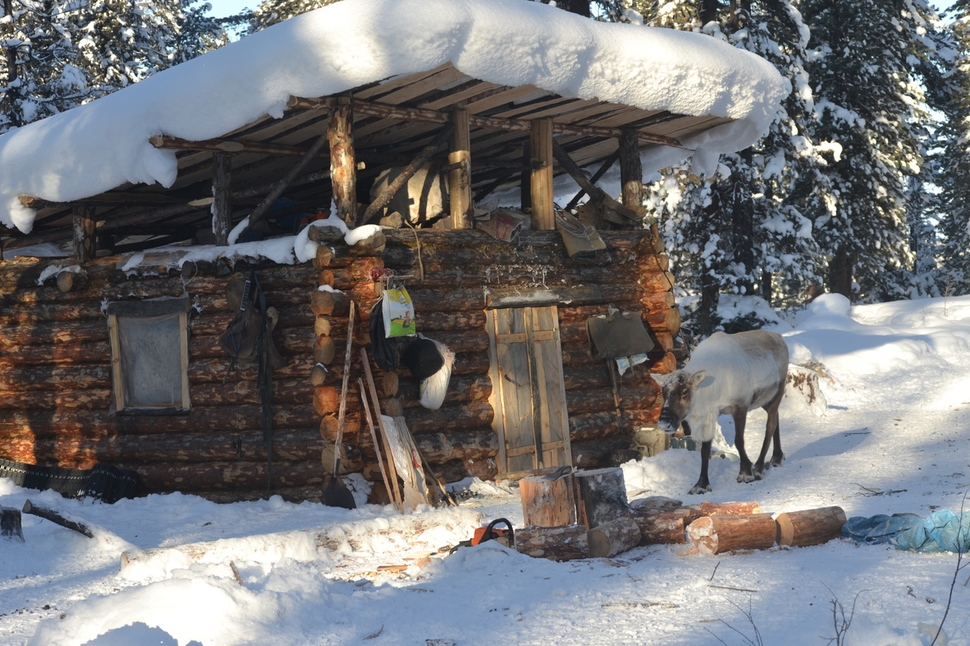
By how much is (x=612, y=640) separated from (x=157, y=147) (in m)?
7.46

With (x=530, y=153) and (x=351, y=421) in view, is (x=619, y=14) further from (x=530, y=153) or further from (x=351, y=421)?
(x=351, y=421)

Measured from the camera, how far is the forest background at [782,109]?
19.5 metres

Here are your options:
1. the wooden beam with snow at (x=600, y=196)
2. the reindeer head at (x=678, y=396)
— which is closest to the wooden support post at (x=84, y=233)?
the wooden beam with snow at (x=600, y=196)

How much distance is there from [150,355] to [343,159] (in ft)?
11.4

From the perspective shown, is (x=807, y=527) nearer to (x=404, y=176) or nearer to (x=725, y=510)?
(x=725, y=510)

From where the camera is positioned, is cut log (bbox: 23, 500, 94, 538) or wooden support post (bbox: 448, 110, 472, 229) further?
wooden support post (bbox: 448, 110, 472, 229)

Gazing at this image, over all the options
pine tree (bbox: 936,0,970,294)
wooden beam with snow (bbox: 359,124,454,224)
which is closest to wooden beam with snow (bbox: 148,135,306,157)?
wooden beam with snow (bbox: 359,124,454,224)

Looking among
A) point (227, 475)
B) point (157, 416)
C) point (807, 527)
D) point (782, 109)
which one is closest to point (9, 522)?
point (227, 475)

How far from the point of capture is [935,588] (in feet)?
18.4

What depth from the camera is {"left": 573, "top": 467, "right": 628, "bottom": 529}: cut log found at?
7938 mm

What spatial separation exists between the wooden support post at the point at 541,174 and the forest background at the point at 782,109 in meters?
6.39

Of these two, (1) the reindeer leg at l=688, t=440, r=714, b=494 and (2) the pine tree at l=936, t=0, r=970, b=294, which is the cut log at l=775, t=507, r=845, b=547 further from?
(2) the pine tree at l=936, t=0, r=970, b=294

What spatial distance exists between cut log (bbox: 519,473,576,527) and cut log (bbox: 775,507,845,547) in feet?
5.33

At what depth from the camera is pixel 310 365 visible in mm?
10414
